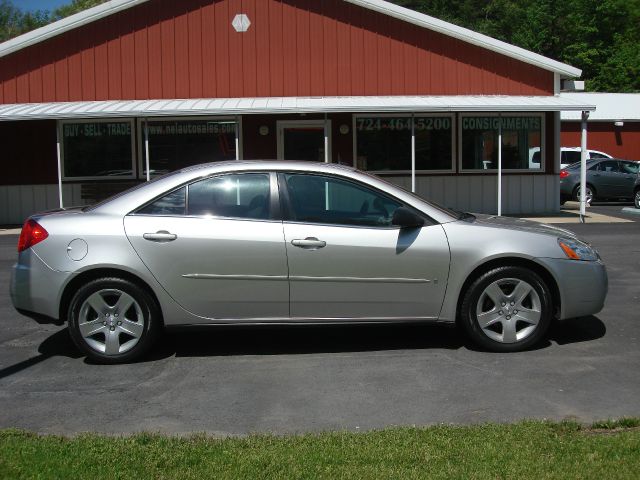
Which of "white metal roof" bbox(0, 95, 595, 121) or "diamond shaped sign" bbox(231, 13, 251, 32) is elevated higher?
"diamond shaped sign" bbox(231, 13, 251, 32)

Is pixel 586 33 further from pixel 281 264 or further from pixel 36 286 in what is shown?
pixel 36 286

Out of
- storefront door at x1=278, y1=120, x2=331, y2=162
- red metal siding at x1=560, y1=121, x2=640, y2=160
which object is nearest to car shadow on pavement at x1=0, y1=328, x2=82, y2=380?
storefront door at x1=278, y1=120, x2=331, y2=162

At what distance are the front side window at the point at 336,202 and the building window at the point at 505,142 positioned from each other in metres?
12.8

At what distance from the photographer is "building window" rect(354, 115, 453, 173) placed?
18.4 meters

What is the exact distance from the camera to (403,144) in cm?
1853

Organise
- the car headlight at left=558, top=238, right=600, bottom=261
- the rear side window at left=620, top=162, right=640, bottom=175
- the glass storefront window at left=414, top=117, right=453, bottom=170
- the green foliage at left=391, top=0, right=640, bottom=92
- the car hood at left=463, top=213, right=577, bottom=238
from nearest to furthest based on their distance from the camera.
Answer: the car headlight at left=558, top=238, right=600, bottom=261 < the car hood at left=463, top=213, right=577, bottom=238 < the glass storefront window at left=414, top=117, right=453, bottom=170 < the rear side window at left=620, top=162, right=640, bottom=175 < the green foliage at left=391, top=0, right=640, bottom=92

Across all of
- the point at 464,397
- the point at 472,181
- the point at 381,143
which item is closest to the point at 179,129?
the point at 381,143

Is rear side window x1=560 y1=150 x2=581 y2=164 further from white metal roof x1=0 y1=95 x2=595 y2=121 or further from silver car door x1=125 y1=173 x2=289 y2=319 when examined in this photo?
silver car door x1=125 y1=173 x2=289 y2=319

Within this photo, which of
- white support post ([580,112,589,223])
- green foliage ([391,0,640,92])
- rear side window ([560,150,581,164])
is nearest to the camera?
white support post ([580,112,589,223])

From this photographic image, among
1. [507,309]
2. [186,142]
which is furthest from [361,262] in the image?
[186,142]

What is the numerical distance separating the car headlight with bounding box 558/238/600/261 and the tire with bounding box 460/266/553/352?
1.10 feet

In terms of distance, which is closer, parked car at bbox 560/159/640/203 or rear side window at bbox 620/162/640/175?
parked car at bbox 560/159/640/203

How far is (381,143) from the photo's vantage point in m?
18.5

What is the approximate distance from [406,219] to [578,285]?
1.54 metres
